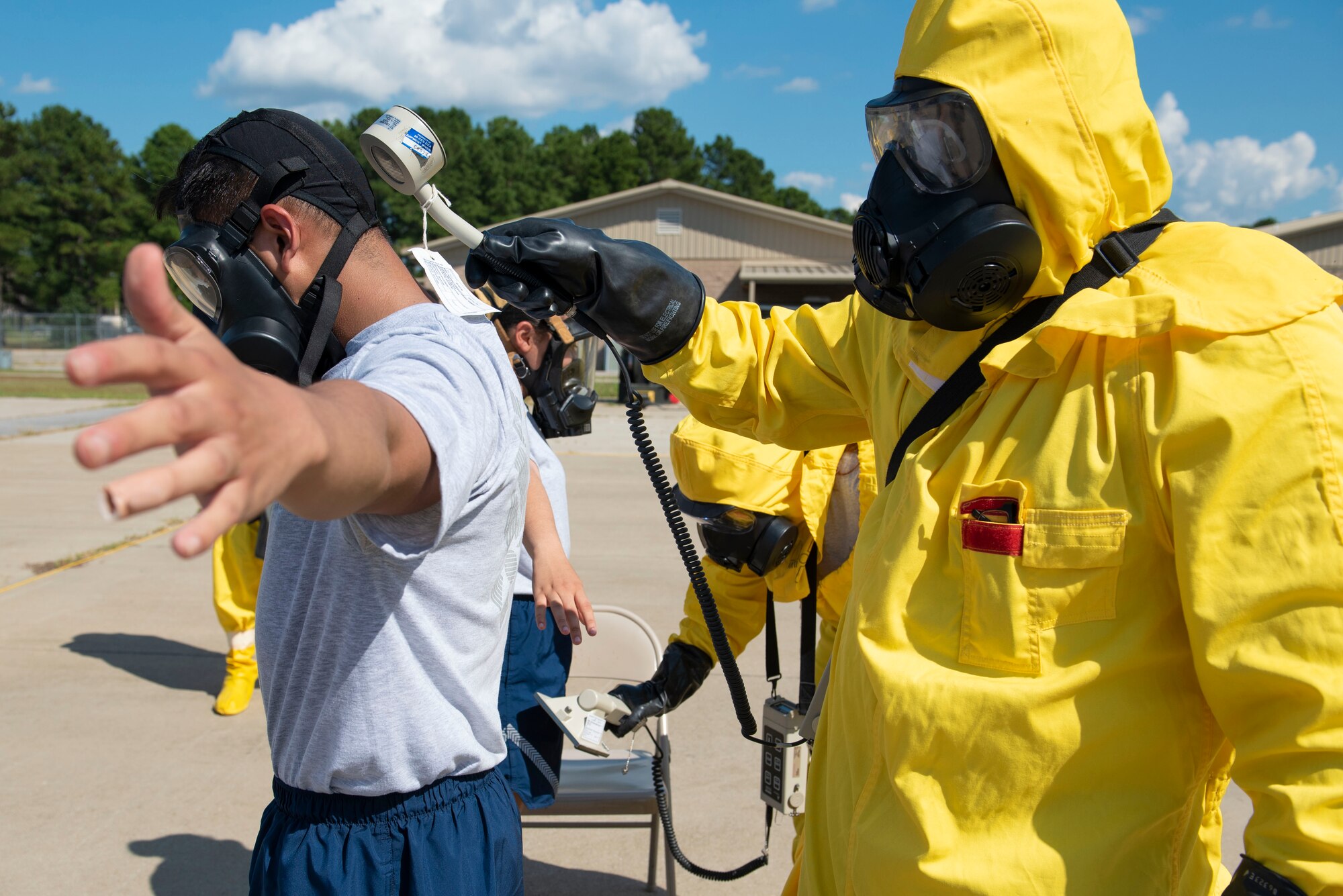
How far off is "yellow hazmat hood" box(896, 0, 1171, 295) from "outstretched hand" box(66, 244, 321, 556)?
114cm

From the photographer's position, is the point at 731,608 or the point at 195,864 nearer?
the point at 731,608

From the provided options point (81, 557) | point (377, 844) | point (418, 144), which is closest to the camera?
point (377, 844)

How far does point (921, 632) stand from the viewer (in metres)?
1.42

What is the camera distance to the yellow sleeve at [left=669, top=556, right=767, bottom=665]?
8.86ft

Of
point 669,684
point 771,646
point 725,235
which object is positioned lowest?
point 669,684

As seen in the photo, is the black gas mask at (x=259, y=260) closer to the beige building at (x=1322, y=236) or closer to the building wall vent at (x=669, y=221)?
the building wall vent at (x=669, y=221)

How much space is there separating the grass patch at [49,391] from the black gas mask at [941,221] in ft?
54.1

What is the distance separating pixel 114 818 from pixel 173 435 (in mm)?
3772

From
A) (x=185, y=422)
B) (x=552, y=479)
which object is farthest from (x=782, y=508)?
(x=185, y=422)

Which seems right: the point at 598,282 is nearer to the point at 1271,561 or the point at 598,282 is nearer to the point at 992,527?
the point at 992,527

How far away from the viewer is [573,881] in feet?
A: 11.1

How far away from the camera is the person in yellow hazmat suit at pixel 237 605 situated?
4508 millimetres

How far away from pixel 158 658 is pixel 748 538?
173 inches

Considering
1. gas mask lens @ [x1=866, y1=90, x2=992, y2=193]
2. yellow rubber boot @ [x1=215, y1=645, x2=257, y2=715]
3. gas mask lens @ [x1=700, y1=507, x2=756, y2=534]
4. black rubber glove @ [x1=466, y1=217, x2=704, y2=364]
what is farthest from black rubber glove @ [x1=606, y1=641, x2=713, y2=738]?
yellow rubber boot @ [x1=215, y1=645, x2=257, y2=715]
